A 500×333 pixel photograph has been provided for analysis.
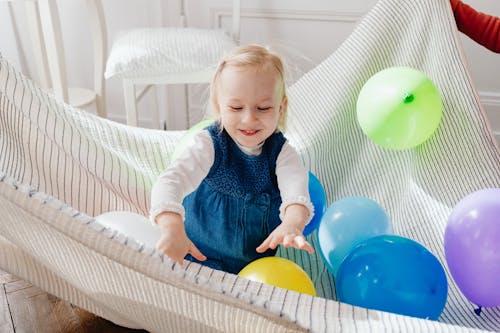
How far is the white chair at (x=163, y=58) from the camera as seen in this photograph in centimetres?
188

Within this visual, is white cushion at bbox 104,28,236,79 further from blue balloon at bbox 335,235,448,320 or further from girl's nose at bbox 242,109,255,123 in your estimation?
blue balloon at bbox 335,235,448,320

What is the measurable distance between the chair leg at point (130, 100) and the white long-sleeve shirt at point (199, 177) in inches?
33.4

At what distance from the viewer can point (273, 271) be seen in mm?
1062

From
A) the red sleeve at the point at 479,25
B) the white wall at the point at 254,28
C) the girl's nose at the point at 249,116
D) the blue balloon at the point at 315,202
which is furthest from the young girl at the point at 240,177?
the white wall at the point at 254,28

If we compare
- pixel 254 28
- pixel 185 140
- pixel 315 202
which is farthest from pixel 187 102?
pixel 315 202

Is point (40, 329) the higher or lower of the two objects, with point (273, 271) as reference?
lower

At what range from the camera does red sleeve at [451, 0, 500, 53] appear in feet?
4.62

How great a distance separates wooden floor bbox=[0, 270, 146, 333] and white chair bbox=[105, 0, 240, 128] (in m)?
0.81

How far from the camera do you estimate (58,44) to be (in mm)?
1869

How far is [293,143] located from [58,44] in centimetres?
90

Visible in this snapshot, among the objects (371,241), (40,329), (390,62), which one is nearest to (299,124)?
(390,62)

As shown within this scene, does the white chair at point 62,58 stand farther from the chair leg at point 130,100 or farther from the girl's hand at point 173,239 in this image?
the girl's hand at point 173,239

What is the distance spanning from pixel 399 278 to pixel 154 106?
5.75 ft

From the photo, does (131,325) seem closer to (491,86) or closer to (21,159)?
(21,159)
